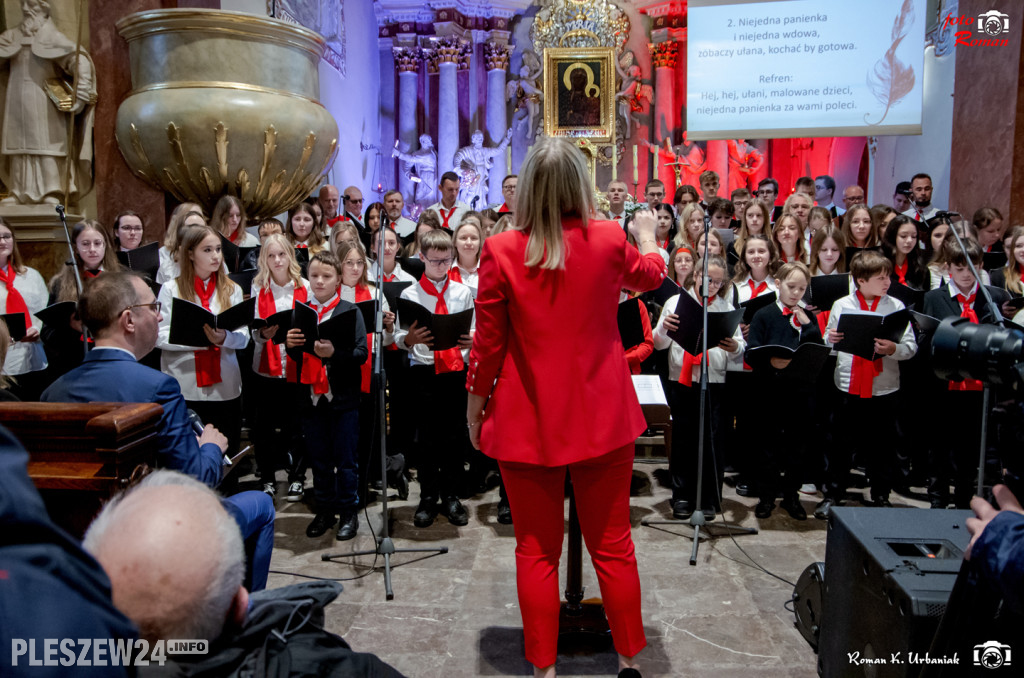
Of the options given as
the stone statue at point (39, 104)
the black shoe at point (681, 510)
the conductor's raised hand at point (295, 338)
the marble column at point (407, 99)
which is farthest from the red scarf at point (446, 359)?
the marble column at point (407, 99)

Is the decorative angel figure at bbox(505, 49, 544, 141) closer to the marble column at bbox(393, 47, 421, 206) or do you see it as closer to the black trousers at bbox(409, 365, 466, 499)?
the marble column at bbox(393, 47, 421, 206)

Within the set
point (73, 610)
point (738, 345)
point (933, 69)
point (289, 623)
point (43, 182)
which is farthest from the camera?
point (933, 69)

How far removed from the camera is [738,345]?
4109 mm

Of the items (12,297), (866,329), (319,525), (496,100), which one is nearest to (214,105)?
(12,297)

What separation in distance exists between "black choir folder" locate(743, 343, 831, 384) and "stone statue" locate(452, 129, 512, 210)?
27.3ft

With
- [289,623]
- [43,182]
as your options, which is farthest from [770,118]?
[289,623]

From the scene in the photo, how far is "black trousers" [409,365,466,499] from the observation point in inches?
164

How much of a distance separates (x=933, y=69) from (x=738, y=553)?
7202 mm

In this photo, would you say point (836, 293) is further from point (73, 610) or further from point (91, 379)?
point (73, 610)

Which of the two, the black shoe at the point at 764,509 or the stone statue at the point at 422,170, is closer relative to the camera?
the black shoe at the point at 764,509

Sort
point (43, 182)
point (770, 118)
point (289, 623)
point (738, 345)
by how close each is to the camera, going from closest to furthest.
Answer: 1. point (289, 623)
2. point (738, 345)
3. point (43, 182)
4. point (770, 118)

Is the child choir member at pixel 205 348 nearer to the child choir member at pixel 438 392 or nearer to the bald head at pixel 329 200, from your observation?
the child choir member at pixel 438 392

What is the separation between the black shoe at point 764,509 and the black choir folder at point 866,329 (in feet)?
3.12

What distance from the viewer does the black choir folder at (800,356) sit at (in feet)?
12.8
